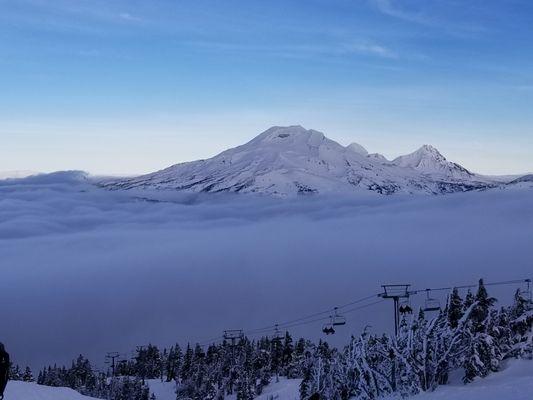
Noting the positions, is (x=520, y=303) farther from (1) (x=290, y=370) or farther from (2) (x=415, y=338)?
(1) (x=290, y=370)

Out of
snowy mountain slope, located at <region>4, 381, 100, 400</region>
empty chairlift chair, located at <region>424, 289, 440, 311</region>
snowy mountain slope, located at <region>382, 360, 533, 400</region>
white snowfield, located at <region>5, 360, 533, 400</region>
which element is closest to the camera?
snowy mountain slope, located at <region>382, 360, 533, 400</region>

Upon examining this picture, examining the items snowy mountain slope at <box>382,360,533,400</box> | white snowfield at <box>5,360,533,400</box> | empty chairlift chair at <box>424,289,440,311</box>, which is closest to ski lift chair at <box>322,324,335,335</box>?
empty chairlift chair at <box>424,289,440,311</box>

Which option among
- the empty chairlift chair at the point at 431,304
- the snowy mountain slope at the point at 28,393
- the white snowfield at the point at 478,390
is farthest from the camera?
the empty chairlift chair at the point at 431,304

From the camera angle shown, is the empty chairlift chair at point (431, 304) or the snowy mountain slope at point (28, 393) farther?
the empty chairlift chair at point (431, 304)

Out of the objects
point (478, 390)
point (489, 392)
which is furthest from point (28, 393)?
point (489, 392)

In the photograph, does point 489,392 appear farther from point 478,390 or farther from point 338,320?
point 338,320

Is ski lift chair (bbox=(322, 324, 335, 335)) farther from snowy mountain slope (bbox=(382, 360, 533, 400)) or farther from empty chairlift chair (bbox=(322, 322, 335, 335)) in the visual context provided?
snowy mountain slope (bbox=(382, 360, 533, 400))

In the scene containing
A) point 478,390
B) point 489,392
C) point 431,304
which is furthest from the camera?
point 431,304

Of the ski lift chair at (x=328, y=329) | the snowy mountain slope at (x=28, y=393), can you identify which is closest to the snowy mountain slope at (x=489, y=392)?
the snowy mountain slope at (x=28, y=393)

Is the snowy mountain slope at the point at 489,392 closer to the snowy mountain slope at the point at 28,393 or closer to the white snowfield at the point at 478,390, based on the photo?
the white snowfield at the point at 478,390

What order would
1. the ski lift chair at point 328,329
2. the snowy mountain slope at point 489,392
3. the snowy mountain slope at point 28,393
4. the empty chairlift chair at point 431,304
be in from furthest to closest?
the ski lift chair at point 328,329
the empty chairlift chair at point 431,304
the snowy mountain slope at point 28,393
the snowy mountain slope at point 489,392

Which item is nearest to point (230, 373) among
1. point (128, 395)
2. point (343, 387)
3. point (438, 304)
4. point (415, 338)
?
point (128, 395)
